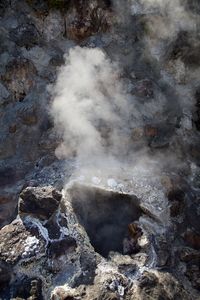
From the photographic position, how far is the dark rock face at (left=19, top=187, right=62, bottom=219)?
228 inches

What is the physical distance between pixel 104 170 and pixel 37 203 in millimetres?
1134

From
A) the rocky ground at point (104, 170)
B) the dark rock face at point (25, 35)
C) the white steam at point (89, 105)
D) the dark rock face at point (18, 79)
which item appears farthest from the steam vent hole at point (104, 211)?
the dark rock face at point (25, 35)

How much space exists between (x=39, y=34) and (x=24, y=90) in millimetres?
1021

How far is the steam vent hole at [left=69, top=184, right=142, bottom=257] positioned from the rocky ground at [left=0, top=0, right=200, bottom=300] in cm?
1

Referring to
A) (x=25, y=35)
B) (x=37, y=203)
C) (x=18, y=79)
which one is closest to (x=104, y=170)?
(x=37, y=203)

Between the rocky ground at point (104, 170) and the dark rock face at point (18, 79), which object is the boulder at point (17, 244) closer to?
the rocky ground at point (104, 170)

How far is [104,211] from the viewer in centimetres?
612

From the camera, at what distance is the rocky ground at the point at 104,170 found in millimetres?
5520

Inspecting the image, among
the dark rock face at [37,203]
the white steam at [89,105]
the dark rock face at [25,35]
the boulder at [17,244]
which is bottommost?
the boulder at [17,244]

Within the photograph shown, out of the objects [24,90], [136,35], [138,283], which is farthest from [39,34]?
[138,283]

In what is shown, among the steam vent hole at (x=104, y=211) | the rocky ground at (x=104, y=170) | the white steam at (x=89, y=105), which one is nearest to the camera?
the rocky ground at (x=104, y=170)

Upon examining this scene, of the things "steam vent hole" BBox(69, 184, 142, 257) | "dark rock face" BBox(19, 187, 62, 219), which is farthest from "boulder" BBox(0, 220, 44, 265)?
"steam vent hole" BBox(69, 184, 142, 257)

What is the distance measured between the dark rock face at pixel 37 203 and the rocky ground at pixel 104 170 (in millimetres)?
14

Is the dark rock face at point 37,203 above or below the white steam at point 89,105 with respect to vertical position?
below
